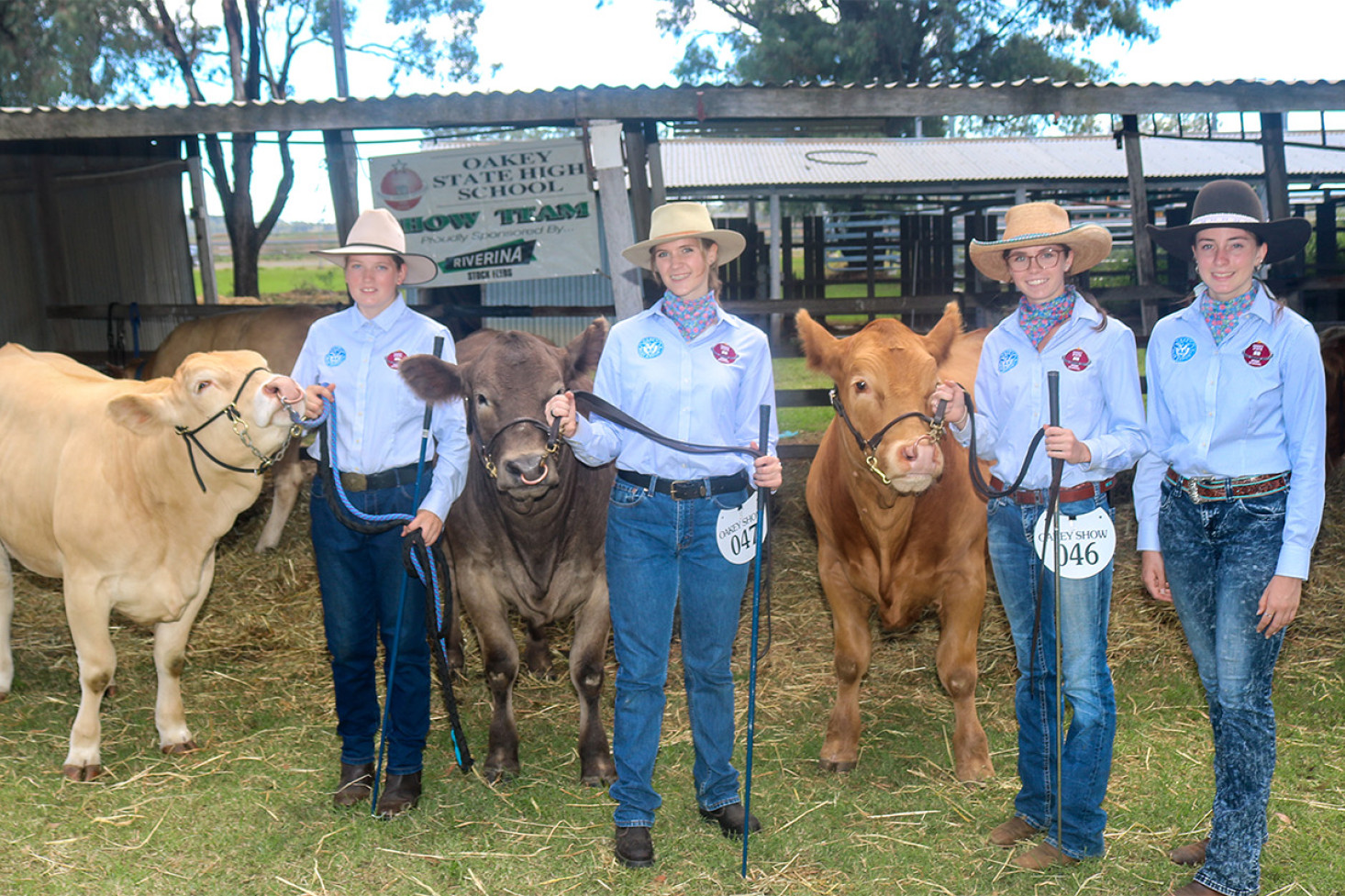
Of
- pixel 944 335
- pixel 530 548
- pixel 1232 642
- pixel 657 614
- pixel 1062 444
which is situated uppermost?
pixel 944 335

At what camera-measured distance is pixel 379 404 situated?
12.8 feet

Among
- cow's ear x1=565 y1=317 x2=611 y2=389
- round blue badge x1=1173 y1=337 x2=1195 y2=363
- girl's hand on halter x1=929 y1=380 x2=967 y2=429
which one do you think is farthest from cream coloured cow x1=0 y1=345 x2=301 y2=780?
round blue badge x1=1173 y1=337 x2=1195 y2=363

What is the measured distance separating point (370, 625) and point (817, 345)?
6.26ft

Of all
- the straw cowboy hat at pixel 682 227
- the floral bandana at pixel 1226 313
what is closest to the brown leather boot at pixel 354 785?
the straw cowboy hat at pixel 682 227

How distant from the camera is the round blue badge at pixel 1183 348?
10.6 ft

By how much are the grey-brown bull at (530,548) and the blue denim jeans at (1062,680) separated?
1.61 m

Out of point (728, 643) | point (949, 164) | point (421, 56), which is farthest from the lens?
point (421, 56)

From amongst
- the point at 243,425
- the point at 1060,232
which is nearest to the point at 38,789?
the point at 243,425

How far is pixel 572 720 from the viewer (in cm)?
509

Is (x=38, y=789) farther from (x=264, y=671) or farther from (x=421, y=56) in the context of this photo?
(x=421, y=56)

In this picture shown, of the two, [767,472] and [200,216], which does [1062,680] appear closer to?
[767,472]

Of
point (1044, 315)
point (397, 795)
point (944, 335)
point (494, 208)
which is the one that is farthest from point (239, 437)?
point (494, 208)

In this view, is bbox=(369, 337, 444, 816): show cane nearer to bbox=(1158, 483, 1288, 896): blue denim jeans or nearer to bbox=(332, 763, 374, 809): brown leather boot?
bbox=(332, 763, 374, 809): brown leather boot

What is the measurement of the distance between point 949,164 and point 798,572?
15038 millimetres
